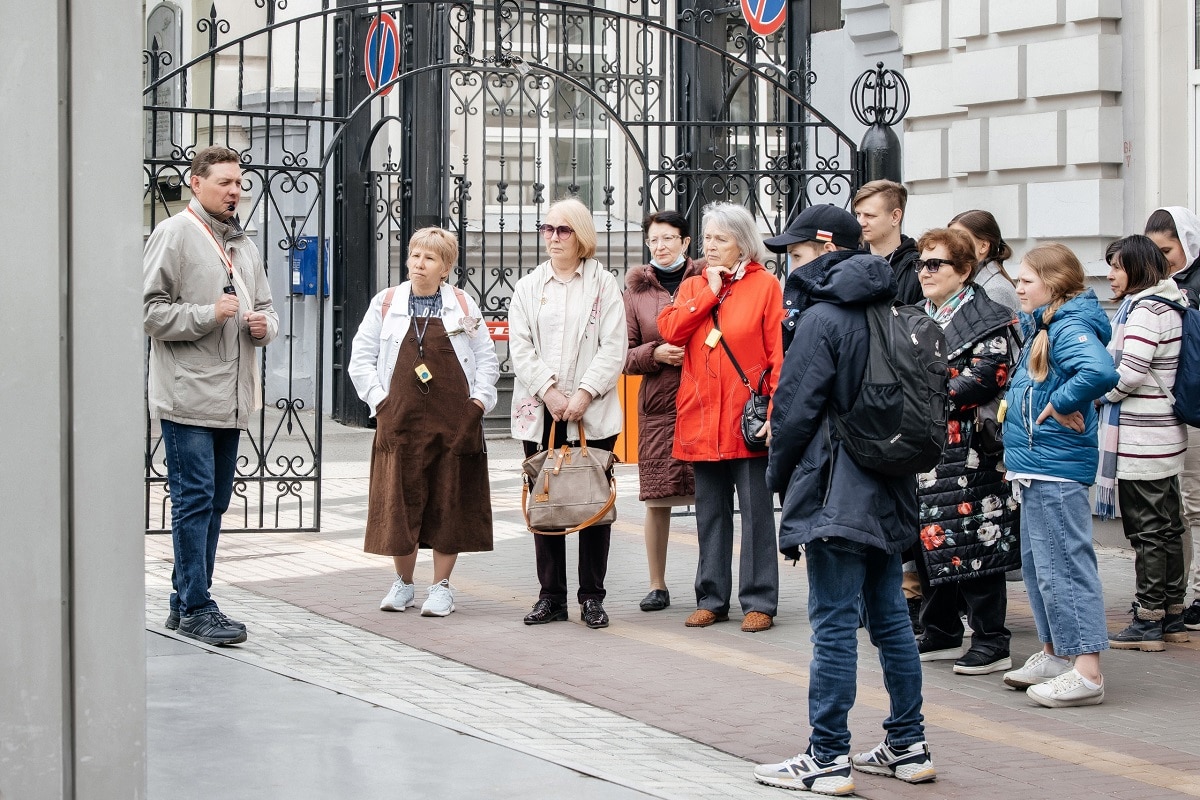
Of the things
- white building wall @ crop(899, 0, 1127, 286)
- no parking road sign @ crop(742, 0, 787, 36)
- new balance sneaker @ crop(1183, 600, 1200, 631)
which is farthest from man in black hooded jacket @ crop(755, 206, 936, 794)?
no parking road sign @ crop(742, 0, 787, 36)

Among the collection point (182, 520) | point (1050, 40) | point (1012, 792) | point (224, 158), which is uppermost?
point (1050, 40)

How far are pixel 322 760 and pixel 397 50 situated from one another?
8.12 metres

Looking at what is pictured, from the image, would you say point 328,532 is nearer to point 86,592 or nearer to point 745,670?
point 745,670

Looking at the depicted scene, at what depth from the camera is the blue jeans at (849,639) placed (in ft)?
17.3

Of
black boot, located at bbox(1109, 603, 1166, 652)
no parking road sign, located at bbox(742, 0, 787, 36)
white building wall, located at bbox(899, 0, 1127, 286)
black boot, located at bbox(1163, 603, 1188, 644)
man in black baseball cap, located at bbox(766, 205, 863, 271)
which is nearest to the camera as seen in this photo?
man in black baseball cap, located at bbox(766, 205, 863, 271)

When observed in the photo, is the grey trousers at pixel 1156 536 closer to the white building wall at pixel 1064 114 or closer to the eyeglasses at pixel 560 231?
the white building wall at pixel 1064 114

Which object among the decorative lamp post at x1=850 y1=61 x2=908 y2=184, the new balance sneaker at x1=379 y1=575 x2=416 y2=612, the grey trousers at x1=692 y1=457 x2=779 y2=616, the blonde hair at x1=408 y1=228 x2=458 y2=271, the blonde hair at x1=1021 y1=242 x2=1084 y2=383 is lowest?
the new balance sneaker at x1=379 y1=575 x2=416 y2=612

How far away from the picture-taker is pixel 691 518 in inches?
461

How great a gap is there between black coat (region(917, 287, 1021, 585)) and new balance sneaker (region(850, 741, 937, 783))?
1.44m

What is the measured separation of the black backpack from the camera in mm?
5219

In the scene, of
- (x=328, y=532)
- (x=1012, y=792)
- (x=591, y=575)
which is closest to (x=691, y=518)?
(x=328, y=532)

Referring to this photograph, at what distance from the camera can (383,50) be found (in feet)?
43.9

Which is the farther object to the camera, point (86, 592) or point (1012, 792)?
point (1012, 792)

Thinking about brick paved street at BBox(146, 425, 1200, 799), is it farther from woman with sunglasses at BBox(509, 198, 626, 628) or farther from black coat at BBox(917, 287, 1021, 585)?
black coat at BBox(917, 287, 1021, 585)
